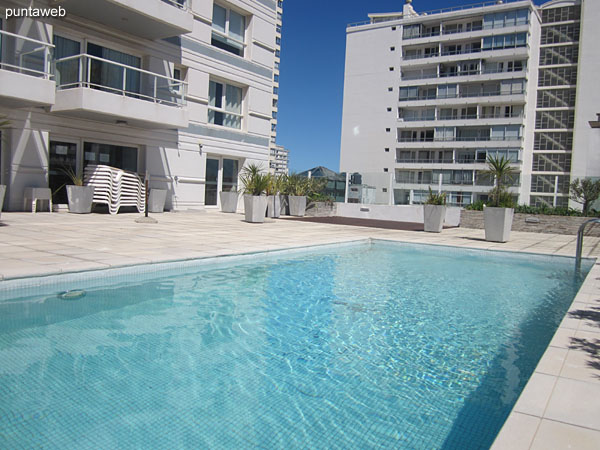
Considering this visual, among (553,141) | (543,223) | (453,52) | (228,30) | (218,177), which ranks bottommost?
(543,223)

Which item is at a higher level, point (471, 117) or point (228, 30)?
point (471, 117)

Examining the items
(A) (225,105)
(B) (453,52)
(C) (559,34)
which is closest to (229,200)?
(A) (225,105)

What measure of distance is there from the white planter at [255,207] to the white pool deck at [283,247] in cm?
162

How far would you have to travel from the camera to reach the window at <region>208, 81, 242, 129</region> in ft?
59.0

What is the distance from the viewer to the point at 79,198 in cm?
1246

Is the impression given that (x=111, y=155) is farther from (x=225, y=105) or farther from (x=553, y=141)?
(x=553, y=141)

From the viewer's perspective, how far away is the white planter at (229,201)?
57.3ft

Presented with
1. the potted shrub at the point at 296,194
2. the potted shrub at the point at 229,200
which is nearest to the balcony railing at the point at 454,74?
the potted shrub at the point at 296,194

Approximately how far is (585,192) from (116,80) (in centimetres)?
1601

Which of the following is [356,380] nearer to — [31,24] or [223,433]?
[223,433]

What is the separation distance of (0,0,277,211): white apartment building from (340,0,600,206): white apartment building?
111 ft

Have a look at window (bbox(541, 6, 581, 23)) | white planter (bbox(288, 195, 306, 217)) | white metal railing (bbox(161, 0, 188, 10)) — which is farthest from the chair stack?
window (bbox(541, 6, 581, 23))

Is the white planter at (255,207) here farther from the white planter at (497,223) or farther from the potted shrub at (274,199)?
the white planter at (497,223)

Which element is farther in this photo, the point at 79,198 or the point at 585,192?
the point at 585,192
